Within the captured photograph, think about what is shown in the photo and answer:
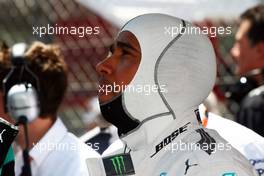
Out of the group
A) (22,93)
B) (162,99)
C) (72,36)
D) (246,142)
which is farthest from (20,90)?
(72,36)

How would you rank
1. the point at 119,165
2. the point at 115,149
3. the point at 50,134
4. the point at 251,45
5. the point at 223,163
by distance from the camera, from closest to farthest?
the point at 223,163 → the point at 119,165 → the point at 115,149 → the point at 50,134 → the point at 251,45

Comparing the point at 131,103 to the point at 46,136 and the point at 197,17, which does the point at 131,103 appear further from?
the point at 197,17

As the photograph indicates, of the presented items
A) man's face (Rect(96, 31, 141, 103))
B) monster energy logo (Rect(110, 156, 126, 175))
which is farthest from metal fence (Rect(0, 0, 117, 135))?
monster energy logo (Rect(110, 156, 126, 175))

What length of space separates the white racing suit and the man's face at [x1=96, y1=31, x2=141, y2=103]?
0.05 feet

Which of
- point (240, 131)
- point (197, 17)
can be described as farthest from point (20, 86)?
point (197, 17)

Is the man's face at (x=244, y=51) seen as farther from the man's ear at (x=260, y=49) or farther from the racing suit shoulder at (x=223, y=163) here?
the racing suit shoulder at (x=223, y=163)

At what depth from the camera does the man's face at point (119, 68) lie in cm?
227

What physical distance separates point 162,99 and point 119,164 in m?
0.21

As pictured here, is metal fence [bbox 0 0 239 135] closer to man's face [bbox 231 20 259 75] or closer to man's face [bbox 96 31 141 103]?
man's face [bbox 231 20 259 75]

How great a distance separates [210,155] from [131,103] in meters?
0.31

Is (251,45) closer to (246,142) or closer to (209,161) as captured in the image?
(246,142)

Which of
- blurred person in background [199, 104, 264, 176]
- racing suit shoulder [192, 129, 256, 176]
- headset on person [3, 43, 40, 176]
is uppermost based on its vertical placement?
headset on person [3, 43, 40, 176]

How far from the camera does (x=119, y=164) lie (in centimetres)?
220

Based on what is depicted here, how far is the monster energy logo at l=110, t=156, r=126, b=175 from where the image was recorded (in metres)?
2.18
